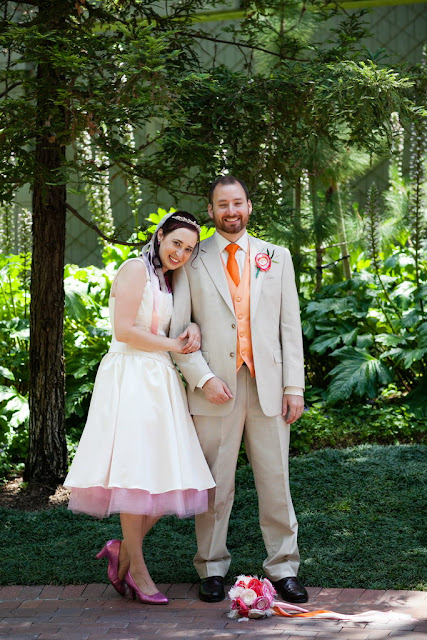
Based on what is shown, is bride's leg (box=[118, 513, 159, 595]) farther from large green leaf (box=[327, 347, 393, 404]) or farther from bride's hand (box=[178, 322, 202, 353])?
large green leaf (box=[327, 347, 393, 404])

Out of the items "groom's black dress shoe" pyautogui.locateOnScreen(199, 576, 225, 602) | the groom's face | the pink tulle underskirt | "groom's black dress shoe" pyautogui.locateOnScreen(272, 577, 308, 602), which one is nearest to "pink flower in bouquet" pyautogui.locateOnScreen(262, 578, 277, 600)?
"groom's black dress shoe" pyautogui.locateOnScreen(272, 577, 308, 602)

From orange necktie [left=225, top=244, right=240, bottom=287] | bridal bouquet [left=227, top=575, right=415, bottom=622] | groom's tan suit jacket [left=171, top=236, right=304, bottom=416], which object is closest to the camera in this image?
bridal bouquet [left=227, top=575, right=415, bottom=622]

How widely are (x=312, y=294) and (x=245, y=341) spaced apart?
4005mm

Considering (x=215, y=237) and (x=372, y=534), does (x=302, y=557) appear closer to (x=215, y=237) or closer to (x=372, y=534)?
(x=372, y=534)

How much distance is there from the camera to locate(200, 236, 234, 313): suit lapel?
356cm

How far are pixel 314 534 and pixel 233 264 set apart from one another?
160 cm

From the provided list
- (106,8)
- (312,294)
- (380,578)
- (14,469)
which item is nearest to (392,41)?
(312,294)

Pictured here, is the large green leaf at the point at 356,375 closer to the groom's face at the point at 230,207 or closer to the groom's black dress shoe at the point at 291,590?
the groom's black dress shoe at the point at 291,590

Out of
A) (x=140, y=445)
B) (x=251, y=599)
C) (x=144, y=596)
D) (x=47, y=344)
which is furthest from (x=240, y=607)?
(x=47, y=344)

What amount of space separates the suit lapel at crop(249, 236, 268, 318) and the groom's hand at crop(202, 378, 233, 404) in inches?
13.2

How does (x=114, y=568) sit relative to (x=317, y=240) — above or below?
below

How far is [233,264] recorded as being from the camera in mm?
3645

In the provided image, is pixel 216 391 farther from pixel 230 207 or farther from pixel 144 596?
pixel 144 596

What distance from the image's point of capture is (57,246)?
16.6ft
